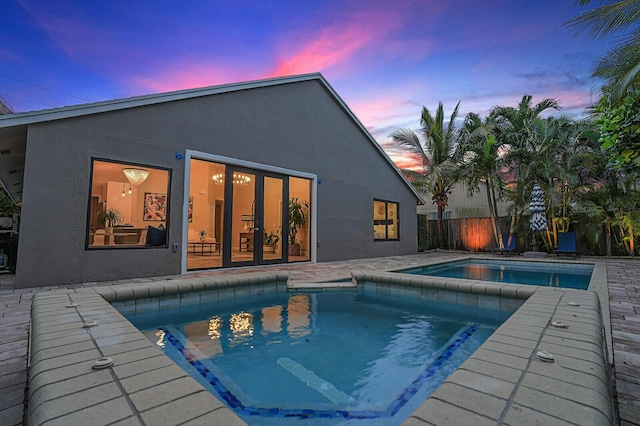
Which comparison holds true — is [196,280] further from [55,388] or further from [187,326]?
[55,388]

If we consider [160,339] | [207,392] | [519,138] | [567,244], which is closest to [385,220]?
[567,244]

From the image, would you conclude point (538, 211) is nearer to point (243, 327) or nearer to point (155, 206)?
point (243, 327)

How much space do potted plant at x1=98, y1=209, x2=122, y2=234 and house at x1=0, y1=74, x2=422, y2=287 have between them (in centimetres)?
4

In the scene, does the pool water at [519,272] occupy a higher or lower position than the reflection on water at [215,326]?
higher

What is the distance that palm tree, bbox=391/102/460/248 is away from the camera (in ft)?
45.9

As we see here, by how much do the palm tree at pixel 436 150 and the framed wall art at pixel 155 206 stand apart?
11144mm

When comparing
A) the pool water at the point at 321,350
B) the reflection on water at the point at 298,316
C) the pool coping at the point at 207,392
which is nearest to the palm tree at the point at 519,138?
the pool water at the point at 321,350

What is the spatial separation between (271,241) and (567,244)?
998 centimetres

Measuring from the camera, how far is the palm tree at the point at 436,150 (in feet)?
45.9

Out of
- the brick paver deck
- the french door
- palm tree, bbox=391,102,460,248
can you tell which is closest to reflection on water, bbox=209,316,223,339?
the brick paver deck

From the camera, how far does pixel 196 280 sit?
4.45 metres

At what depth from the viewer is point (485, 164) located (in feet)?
39.8

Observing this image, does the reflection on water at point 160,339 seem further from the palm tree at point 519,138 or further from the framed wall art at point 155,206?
the palm tree at point 519,138

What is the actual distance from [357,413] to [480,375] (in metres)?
0.86
